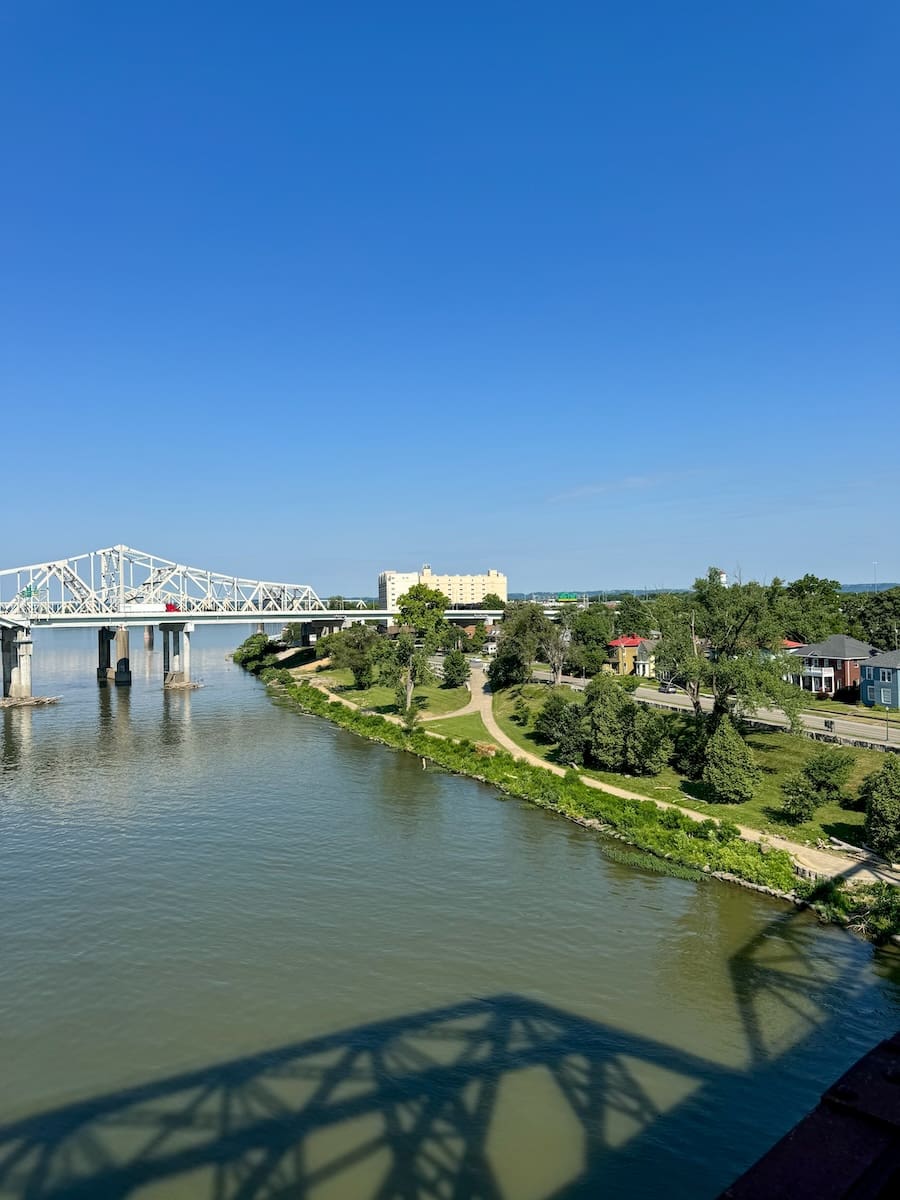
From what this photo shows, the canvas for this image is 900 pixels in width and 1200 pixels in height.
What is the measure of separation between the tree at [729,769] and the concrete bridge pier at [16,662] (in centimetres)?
5764

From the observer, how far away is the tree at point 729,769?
98.2ft

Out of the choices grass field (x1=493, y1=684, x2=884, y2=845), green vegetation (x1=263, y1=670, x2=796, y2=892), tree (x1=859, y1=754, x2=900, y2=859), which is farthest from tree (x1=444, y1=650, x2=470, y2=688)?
tree (x1=859, y1=754, x2=900, y2=859)

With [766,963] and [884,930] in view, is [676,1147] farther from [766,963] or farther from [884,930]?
[884,930]

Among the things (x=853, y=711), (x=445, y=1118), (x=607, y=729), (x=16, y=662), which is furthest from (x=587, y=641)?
(x=445, y=1118)

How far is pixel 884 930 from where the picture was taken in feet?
65.5

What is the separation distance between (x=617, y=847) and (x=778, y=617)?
16.5 metres

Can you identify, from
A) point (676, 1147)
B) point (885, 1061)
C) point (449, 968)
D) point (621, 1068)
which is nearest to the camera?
point (885, 1061)

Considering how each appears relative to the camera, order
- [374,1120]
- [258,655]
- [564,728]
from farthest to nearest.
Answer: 1. [258,655]
2. [564,728]
3. [374,1120]

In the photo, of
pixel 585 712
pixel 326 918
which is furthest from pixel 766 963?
pixel 585 712

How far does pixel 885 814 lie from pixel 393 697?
42174mm

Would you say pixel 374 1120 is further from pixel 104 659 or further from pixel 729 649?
pixel 104 659

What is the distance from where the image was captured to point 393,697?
204 feet

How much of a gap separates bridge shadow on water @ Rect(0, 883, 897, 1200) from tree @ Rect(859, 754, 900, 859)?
8839 mm

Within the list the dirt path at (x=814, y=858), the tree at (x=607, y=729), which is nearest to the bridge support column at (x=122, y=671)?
the tree at (x=607, y=729)
